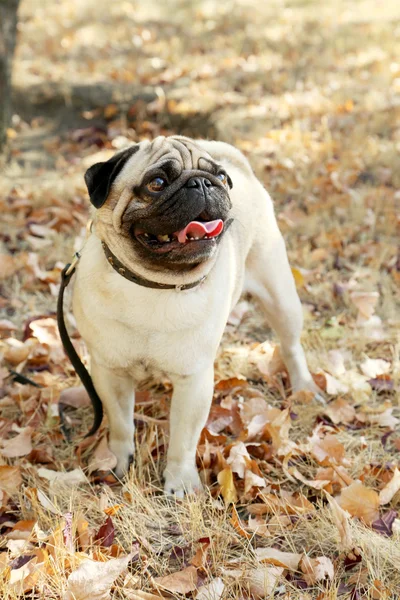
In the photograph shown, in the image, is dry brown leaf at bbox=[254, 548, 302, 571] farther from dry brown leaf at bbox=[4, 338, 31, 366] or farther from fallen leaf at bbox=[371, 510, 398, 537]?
dry brown leaf at bbox=[4, 338, 31, 366]

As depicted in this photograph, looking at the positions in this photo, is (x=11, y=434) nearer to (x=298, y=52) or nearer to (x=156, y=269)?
(x=156, y=269)

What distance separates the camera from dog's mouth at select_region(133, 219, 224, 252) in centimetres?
255

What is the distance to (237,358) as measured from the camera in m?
4.22

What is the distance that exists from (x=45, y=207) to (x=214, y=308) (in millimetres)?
3617

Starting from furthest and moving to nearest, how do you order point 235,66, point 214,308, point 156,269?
point 235,66 < point 214,308 < point 156,269

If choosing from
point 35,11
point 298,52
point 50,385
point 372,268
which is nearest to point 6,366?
point 50,385

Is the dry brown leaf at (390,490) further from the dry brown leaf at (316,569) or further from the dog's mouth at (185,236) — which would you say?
the dog's mouth at (185,236)

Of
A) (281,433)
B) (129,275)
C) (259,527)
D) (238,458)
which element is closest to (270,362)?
(281,433)

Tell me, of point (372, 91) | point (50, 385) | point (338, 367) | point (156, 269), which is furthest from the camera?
point (372, 91)

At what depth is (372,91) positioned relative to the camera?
827 centimetres

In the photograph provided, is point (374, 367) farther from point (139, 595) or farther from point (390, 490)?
point (139, 595)

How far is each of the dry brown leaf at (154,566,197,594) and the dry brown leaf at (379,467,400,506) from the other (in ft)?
3.05

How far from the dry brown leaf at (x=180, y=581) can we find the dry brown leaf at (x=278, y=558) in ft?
0.92

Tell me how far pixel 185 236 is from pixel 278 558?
4.37 ft
